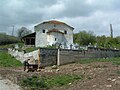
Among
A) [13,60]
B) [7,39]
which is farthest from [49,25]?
[13,60]

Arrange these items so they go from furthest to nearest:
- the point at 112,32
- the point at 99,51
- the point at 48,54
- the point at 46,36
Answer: the point at 112,32
the point at 46,36
the point at 99,51
the point at 48,54

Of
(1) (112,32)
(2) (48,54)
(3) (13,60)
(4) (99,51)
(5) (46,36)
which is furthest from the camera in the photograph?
(1) (112,32)

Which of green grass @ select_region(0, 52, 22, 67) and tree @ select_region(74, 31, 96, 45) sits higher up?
tree @ select_region(74, 31, 96, 45)

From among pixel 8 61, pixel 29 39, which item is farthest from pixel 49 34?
pixel 8 61

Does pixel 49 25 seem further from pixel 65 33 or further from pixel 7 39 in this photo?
pixel 7 39

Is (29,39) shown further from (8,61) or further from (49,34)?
(8,61)

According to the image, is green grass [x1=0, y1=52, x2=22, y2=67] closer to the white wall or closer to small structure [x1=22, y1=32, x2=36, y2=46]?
the white wall

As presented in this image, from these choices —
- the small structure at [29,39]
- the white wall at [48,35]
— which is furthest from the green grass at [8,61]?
the small structure at [29,39]

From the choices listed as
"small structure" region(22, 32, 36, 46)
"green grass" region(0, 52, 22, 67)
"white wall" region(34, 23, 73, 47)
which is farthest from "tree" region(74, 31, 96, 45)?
"green grass" region(0, 52, 22, 67)

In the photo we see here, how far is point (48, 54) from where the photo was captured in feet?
106

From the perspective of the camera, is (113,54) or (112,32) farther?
(112,32)

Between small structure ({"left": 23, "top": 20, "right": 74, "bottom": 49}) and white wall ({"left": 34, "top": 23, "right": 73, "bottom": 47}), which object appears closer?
white wall ({"left": 34, "top": 23, "right": 73, "bottom": 47})

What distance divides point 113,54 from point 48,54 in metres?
10.2

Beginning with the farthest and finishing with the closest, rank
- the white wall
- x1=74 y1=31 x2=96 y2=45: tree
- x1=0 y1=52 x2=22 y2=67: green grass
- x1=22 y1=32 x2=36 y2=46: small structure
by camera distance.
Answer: x1=74 y1=31 x2=96 y2=45: tree → x1=22 y1=32 x2=36 y2=46: small structure → the white wall → x1=0 y1=52 x2=22 y2=67: green grass
